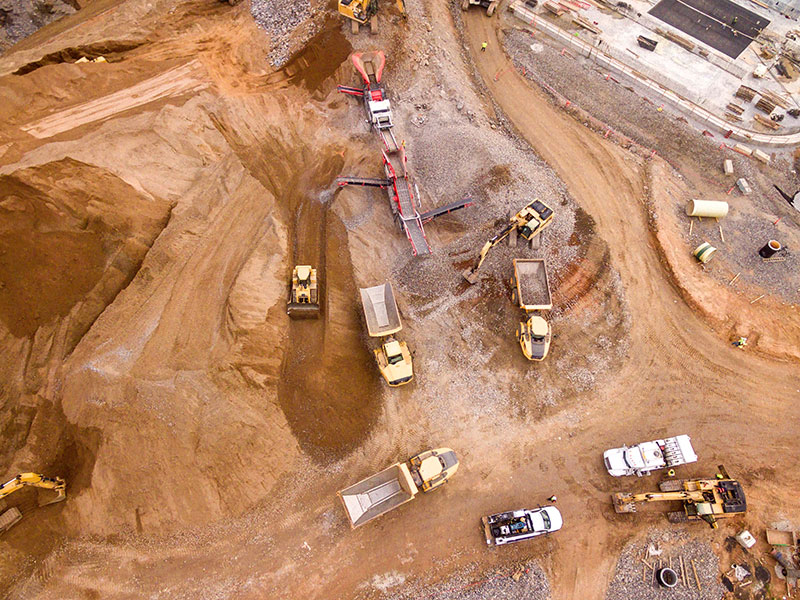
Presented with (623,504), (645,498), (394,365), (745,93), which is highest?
(745,93)

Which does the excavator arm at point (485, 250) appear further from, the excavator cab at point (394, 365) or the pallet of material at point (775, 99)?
the pallet of material at point (775, 99)

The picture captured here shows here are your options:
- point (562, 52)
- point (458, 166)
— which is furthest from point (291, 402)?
point (562, 52)

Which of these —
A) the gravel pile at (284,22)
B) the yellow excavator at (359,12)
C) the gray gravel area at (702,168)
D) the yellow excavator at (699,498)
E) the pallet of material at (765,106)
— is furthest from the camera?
the pallet of material at (765,106)

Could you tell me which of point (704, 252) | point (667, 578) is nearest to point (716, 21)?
point (704, 252)

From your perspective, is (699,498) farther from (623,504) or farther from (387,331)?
(387,331)

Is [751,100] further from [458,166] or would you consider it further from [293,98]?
[293,98]

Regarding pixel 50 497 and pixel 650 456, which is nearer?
pixel 50 497

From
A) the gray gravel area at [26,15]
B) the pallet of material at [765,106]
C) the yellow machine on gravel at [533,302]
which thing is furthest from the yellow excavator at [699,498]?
the gray gravel area at [26,15]

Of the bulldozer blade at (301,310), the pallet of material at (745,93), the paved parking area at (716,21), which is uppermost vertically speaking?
the paved parking area at (716,21)
